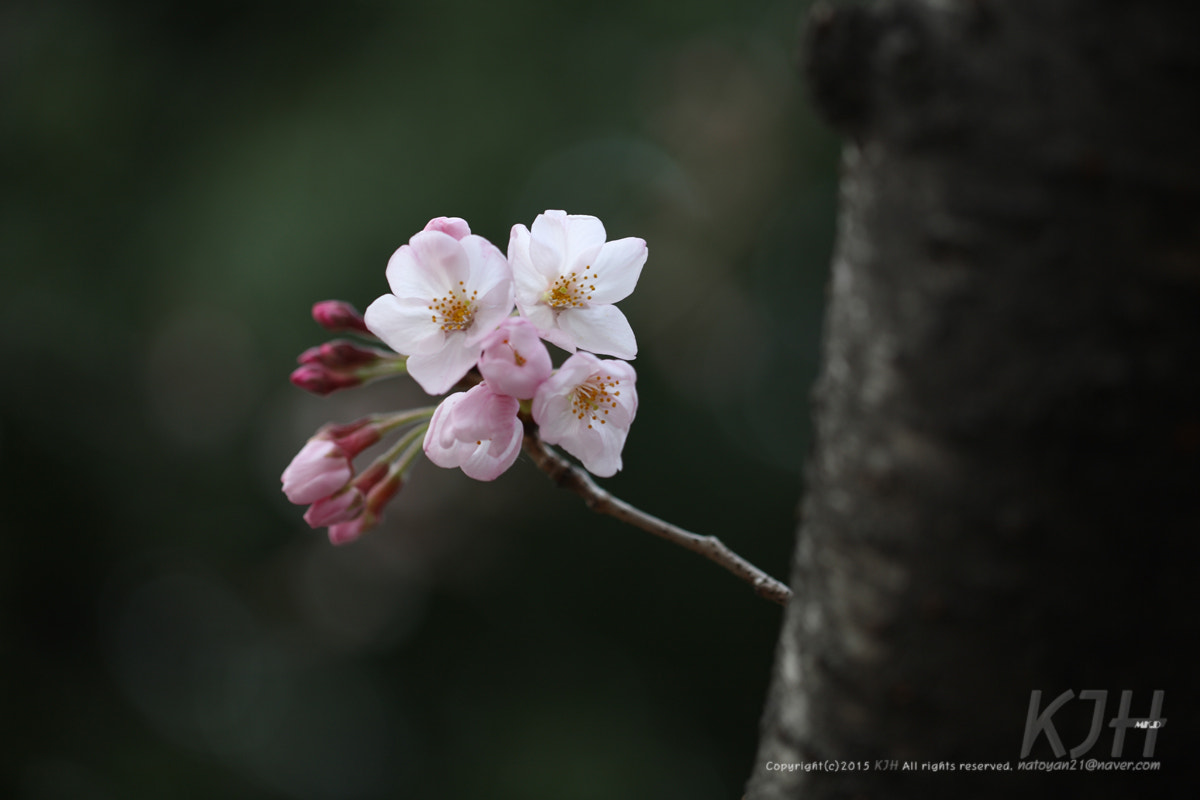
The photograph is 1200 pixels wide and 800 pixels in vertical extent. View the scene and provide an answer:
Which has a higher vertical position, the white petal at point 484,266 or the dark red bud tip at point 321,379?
the white petal at point 484,266

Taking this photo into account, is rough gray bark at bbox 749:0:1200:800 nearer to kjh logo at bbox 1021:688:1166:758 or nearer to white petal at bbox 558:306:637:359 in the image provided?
kjh logo at bbox 1021:688:1166:758

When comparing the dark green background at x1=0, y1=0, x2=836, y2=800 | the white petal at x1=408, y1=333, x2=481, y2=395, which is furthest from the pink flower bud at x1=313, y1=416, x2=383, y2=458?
the dark green background at x1=0, y1=0, x2=836, y2=800

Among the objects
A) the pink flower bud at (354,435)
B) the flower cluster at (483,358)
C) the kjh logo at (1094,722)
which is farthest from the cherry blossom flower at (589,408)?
the kjh logo at (1094,722)

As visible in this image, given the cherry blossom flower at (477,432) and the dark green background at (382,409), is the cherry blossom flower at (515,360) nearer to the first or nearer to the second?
the cherry blossom flower at (477,432)

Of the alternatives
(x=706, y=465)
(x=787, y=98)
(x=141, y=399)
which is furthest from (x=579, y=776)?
(x=787, y=98)

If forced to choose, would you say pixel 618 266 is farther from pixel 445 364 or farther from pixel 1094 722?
pixel 1094 722

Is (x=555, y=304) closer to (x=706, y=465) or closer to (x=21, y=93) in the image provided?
(x=706, y=465)
